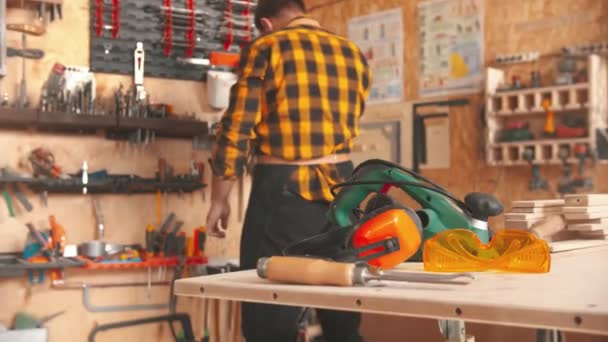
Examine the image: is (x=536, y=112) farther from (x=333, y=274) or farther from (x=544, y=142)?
(x=333, y=274)

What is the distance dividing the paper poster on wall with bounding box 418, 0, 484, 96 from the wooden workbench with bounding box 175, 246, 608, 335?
2735mm

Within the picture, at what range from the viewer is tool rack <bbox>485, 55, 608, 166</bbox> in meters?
3.18

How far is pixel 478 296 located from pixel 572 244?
0.66 m

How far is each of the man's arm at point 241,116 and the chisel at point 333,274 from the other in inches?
54.4

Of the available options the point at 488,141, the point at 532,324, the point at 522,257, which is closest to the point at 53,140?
the point at 488,141

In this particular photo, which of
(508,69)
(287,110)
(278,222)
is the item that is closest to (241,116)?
(287,110)

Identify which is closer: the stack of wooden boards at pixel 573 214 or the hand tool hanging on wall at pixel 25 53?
the stack of wooden boards at pixel 573 214

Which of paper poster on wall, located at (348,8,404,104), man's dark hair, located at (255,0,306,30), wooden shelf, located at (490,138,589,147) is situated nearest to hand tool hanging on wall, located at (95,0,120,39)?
man's dark hair, located at (255,0,306,30)

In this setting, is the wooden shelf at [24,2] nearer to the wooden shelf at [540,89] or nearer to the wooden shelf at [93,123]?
the wooden shelf at [93,123]

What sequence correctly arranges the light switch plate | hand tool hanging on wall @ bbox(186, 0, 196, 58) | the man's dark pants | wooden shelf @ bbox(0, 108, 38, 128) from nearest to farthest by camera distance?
the man's dark pants < wooden shelf @ bbox(0, 108, 38, 128) < the light switch plate < hand tool hanging on wall @ bbox(186, 0, 196, 58)

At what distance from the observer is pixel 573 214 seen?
1.57 m

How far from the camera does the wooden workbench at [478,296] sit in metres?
0.77

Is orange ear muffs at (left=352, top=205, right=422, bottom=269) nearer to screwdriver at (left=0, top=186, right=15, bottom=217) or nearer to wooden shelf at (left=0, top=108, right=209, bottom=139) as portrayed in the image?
wooden shelf at (left=0, top=108, right=209, bottom=139)

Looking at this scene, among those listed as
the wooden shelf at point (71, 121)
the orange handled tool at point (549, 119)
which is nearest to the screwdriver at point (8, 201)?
the wooden shelf at point (71, 121)
